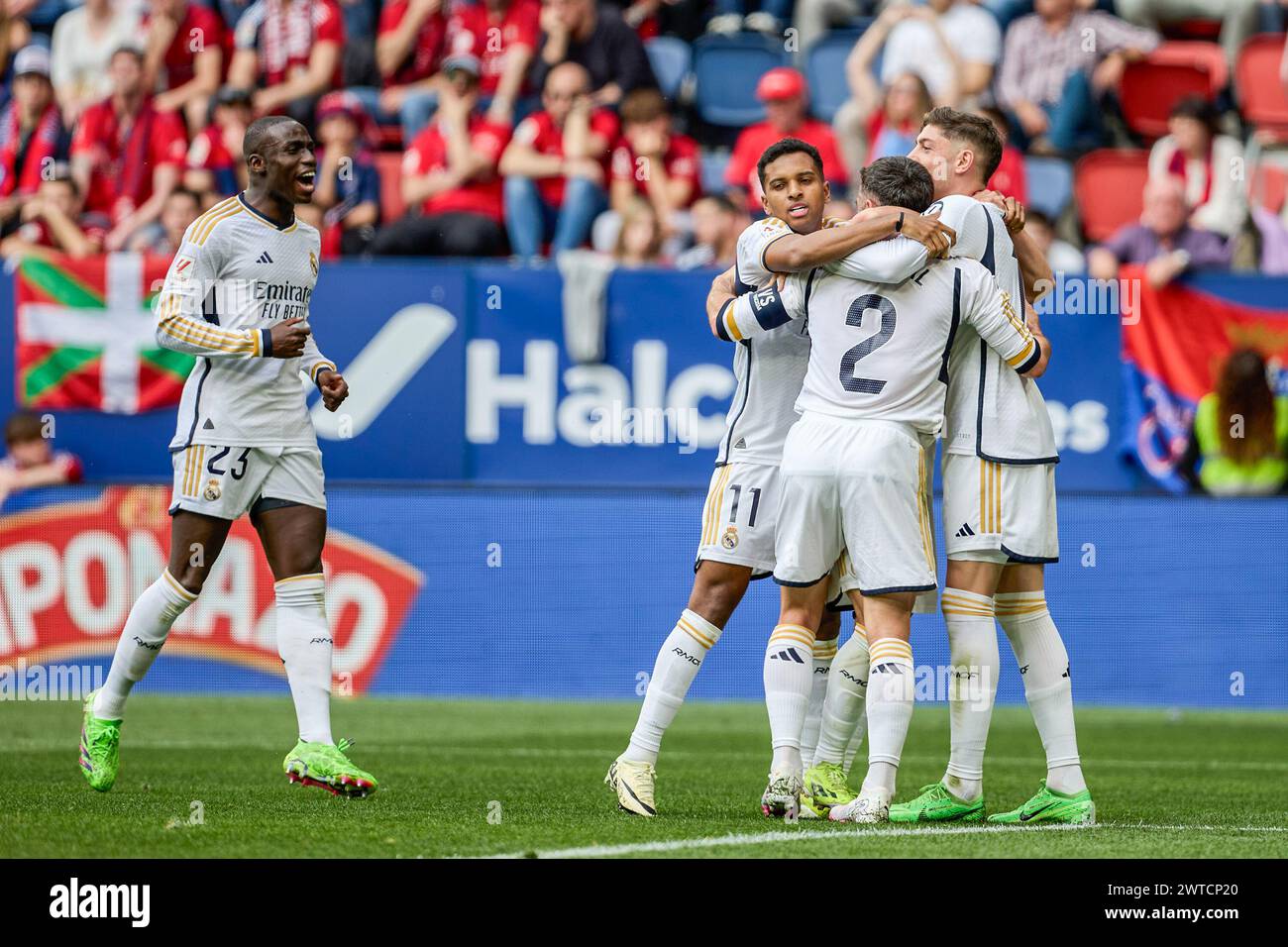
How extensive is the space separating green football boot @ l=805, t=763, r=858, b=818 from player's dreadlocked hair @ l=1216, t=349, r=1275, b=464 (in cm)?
624

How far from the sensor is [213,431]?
276 inches

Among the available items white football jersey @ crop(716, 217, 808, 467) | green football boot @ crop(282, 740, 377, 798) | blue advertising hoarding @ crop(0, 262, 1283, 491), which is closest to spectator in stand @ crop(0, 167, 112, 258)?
blue advertising hoarding @ crop(0, 262, 1283, 491)

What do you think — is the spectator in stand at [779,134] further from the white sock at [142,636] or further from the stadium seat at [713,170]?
the white sock at [142,636]

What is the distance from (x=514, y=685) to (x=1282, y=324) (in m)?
5.33

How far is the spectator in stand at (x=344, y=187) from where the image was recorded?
46.3 ft

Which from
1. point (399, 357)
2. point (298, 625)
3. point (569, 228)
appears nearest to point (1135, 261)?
point (569, 228)

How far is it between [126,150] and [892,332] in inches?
402

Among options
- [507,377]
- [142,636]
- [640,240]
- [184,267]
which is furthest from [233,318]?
[640,240]

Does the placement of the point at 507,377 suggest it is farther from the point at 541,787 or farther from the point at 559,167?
the point at 541,787

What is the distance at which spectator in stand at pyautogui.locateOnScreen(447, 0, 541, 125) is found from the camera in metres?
15.0

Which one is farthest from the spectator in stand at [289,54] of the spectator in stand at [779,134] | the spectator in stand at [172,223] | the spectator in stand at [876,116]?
the spectator in stand at [876,116]

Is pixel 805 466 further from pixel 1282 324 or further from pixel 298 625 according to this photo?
pixel 1282 324

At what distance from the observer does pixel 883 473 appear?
6188 millimetres

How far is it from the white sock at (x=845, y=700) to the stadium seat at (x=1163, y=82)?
9659mm
